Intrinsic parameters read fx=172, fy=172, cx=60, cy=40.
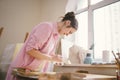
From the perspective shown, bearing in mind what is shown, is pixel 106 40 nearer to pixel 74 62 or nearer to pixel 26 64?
pixel 74 62

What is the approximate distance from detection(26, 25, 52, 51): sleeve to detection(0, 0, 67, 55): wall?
106cm

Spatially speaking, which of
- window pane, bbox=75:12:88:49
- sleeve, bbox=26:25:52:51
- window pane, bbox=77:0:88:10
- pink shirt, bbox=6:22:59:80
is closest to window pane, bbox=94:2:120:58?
window pane, bbox=75:12:88:49

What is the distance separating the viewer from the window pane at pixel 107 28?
6.10ft

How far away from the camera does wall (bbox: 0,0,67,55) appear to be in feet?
8.29

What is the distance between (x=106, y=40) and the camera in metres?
1.94

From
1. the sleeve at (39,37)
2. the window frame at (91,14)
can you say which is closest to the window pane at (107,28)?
the window frame at (91,14)

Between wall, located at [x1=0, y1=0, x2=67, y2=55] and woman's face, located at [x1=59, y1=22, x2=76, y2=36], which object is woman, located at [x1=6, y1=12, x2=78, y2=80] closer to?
woman's face, located at [x1=59, y1=22, x2=76, y2=36]

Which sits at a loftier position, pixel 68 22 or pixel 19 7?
pixel 19 7

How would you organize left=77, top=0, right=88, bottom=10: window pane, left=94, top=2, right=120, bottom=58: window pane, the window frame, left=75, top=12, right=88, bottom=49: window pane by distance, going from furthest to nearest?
left=77, top=0, right=88, bottom=10: window pane → left=75, top=12, right=88, bottom=49: window pane → the window frame → left=94, top=2, right=120, bottom=58: window pane

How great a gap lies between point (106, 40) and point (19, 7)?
149cm

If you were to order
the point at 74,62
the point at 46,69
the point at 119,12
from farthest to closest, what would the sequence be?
the point at 119,12 < the point at 74,62 < the point at 46,69

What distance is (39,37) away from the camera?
1.31 metres

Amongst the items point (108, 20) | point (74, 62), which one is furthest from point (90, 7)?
point (74, 62)

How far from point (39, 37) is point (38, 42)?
0.04 meters
